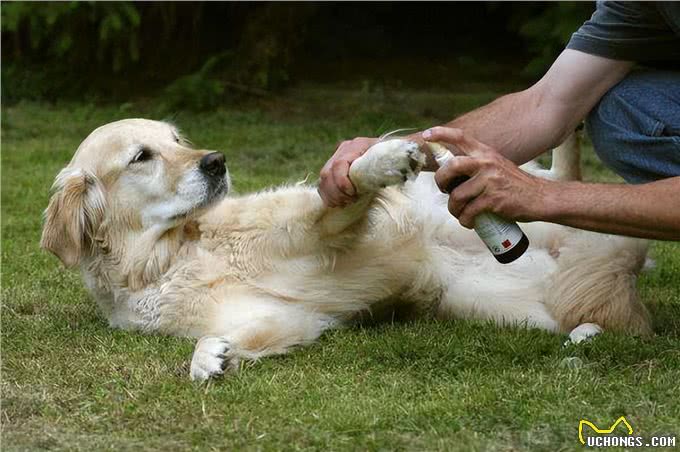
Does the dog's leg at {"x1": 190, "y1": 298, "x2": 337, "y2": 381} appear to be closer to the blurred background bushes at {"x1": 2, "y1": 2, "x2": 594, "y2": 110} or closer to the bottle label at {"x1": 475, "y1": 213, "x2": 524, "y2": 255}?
the bottle label at {"x1": 475, "y1": 213, "x2": 524, "y2": 255}

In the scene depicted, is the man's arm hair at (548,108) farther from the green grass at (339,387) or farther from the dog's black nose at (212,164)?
the dog's black nose at (212,164)

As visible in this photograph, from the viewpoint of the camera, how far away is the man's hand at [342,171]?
324 cm

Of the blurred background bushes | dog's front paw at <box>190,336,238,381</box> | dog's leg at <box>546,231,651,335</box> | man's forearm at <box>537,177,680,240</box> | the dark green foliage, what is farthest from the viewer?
the blurred background bushes

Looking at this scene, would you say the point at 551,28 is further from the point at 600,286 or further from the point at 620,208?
the point at 620,208

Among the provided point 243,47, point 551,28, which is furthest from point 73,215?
A: point 243,47

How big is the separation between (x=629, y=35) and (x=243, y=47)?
249 inches

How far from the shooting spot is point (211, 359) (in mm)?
3105

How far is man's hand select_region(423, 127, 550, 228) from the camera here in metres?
2.95

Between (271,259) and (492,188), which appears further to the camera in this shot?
(271,259)

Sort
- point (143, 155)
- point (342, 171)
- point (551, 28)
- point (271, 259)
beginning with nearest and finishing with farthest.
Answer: point (342, 171) < point (271, 259) < point (143, 155) < point (551, 28)

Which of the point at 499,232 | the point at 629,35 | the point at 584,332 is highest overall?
the point at 629,35

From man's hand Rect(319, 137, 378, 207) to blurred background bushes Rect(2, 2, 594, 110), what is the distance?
17.2 ft

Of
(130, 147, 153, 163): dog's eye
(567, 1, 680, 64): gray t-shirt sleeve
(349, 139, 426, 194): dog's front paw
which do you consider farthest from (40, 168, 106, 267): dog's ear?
(567, 1, 680, 64): gray t-shirt sleeve

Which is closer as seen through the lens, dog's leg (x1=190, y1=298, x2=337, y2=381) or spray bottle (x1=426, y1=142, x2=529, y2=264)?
spray bottle (x1=426, y1=142, x2=529, y2=264)
